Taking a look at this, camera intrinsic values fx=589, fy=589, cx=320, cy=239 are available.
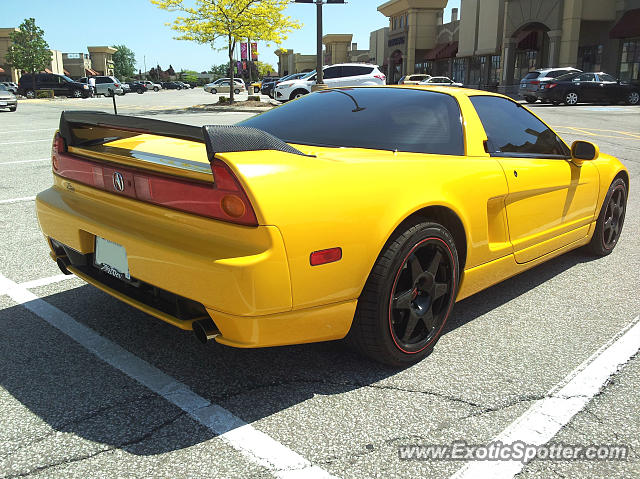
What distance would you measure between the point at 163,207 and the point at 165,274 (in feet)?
1.01

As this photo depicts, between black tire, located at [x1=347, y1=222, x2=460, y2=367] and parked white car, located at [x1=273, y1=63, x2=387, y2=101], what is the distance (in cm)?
2330

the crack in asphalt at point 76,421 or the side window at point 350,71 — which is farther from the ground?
the side window at point 350,71

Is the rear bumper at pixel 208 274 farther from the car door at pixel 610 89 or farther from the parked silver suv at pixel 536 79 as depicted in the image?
the car door at pixel 610 89

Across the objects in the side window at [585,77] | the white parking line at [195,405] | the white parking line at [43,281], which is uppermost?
the side window at [585,77]

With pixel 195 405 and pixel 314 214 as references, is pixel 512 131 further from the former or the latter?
pixel 195 405

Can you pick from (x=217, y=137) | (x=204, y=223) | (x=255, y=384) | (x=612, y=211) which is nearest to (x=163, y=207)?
(x=204, y=223)

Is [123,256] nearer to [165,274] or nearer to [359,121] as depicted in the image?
[165,274]

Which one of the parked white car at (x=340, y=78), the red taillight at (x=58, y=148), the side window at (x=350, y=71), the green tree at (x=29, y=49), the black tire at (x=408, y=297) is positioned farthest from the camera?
the green tree at (x=29, y=49)

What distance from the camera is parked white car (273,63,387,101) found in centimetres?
2589

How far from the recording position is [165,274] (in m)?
2.46

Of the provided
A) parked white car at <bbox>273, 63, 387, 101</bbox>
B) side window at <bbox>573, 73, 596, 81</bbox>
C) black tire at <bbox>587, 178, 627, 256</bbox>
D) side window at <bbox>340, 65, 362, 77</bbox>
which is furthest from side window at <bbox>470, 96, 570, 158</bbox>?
side window at <bbox>573, 73, 596, 81</bbox>

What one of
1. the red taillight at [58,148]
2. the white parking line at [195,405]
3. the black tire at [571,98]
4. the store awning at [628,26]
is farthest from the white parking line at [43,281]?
the store awning at [628,26]

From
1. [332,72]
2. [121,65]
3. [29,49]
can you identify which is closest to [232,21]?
[332,72]

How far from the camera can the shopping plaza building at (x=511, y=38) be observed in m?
32.2
